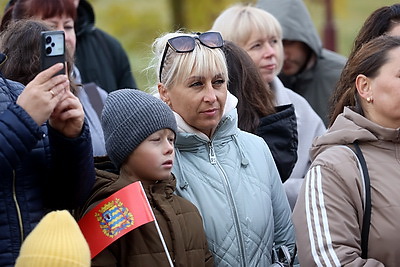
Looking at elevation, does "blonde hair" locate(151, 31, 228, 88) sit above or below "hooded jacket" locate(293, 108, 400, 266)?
above

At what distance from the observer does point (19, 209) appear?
10.4 ft

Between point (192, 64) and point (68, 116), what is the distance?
107cm

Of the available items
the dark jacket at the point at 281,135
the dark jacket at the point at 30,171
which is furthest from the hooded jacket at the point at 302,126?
the dark jacket at the point at 30,171

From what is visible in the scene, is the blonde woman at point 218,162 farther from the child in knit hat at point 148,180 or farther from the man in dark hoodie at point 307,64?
the man in dark hoodie at point 307,64

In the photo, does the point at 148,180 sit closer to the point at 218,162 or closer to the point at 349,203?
the point at 218,162

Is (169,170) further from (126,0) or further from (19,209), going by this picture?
(126,0)

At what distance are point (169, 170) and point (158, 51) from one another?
32.3 inches

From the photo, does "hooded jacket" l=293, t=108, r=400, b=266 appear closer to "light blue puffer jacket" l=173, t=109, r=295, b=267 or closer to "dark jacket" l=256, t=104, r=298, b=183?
"light blue puffer jacket" l=173, t=109, r=295, b=267

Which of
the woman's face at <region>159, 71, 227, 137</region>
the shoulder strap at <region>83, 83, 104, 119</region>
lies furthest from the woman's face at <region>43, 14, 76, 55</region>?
the woman's face at <region>159, 71, 227, 137</region>

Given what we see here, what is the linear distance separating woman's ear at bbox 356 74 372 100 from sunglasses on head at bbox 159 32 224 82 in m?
0.72

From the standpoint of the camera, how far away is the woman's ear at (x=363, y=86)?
3.80 m

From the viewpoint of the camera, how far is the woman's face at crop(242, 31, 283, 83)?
561cm

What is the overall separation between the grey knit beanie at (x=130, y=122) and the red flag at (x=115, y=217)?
0.88 ft

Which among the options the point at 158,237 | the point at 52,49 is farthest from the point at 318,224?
the point at 52,49
